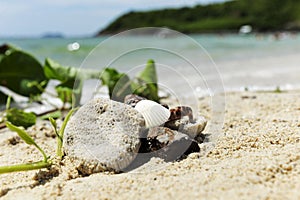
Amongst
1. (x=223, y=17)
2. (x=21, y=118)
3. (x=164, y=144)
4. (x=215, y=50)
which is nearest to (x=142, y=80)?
(x=21, y=118)

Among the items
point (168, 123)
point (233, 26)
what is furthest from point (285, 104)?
point (233, 26)

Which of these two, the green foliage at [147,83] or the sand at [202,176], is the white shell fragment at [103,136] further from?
the green foliage at [147,83]

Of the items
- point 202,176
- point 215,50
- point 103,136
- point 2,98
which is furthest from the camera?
point 215,50

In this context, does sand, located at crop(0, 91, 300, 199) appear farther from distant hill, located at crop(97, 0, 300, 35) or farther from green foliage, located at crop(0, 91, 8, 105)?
distant hill, located at crop(97, 0, 300, 35)

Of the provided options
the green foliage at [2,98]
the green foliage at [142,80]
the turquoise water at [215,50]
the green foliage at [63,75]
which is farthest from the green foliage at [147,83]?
the turquoise water at [215,50]

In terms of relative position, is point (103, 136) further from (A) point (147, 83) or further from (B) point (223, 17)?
(B) point (223, 17)

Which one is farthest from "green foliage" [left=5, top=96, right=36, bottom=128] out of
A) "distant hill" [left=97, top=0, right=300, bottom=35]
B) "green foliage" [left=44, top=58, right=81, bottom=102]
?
"distant hill" [left=97, top=0, right=300, bottom=35]

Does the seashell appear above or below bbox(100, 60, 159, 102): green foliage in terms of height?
below
